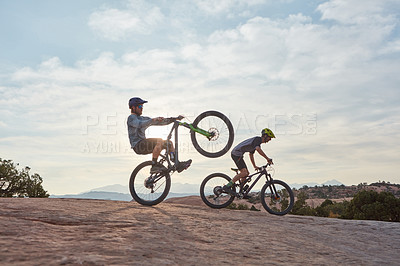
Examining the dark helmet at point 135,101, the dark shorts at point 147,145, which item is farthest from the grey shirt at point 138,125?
the dark helmet at point 135,101

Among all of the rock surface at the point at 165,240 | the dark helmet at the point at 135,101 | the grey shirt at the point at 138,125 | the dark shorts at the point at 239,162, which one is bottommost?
the rock surface at the point at 165,240

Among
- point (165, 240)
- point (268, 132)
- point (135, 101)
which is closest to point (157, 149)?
point (135, 101)

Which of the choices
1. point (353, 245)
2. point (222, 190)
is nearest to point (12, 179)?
point (222, 190)

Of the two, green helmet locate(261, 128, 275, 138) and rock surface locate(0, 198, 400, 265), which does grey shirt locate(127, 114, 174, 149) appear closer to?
rock surface locate(0, 198, 400, 265)

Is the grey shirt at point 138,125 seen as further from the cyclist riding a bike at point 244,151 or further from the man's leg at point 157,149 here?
the cyclist riding a bike at point 244,151

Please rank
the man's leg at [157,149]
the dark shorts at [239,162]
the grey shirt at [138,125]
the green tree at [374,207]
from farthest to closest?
1. the green tree at [374,207]
2. the dark shorts at [239,162]
3. the man's leg at [157,149]
4. the grey shirt at [138,125]

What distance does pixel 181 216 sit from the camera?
803cm

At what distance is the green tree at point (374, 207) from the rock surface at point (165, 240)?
776 inches

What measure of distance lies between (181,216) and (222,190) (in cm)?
365

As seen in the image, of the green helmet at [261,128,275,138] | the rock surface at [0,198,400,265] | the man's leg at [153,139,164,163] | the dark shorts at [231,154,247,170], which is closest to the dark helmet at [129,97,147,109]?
the man's leg at [153,139,164,163]

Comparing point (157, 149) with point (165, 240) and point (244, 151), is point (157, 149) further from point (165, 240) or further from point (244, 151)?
point (165, 240)

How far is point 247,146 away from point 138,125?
3.60 metres

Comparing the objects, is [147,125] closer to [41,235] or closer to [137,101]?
[137,101]

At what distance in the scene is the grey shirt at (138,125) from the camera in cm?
969
